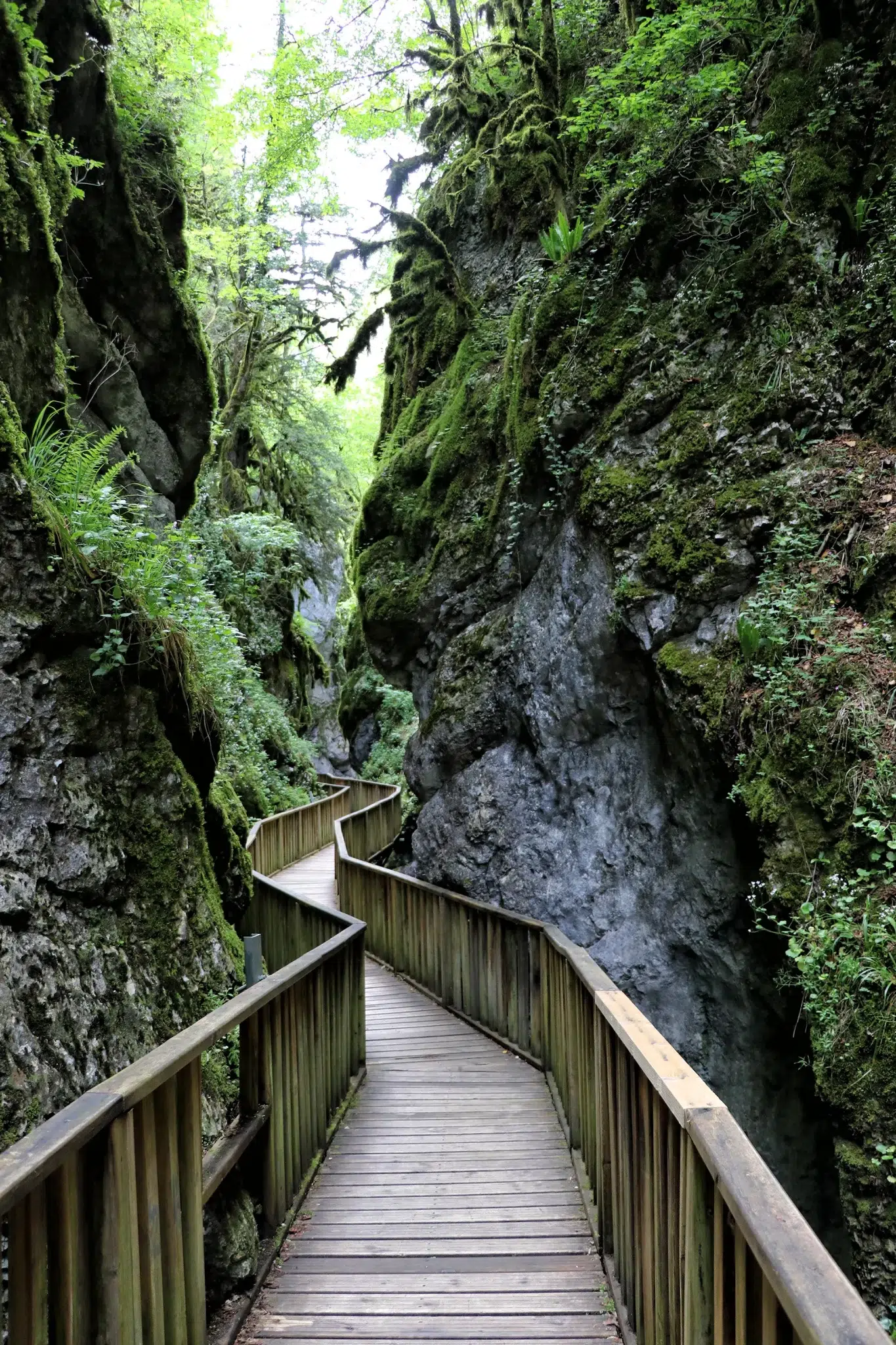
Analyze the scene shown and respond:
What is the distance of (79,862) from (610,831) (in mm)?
4791

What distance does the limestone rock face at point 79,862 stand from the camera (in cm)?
337

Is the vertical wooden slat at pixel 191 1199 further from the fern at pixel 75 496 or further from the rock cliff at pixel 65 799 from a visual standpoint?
the fern at pixel 75 496

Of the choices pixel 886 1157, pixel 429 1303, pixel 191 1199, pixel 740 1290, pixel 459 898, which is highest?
pixel 740 1290

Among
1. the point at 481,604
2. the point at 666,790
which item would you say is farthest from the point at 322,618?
the point at 666,790

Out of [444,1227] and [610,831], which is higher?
[610,831]

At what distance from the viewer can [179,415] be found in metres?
11.6

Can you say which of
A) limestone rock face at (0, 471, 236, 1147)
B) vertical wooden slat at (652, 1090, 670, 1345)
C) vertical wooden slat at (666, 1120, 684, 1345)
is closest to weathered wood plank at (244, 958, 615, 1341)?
vertical wooden slat at (652, 1090, 670, 1345)

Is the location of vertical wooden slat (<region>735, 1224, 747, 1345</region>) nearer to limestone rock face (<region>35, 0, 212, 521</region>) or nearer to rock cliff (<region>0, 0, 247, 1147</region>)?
rock cliff (<region>0, 0, 247, 1147</region>)

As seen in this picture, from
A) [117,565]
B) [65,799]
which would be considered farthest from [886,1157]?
[117,565]

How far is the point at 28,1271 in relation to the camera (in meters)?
1.75

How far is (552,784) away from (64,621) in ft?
16.7

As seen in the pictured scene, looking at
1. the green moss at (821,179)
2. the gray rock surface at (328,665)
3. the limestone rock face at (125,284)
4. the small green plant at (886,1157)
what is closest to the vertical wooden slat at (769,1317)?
the small green plant at (886,1157)

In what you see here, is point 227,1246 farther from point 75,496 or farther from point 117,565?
point 75,496

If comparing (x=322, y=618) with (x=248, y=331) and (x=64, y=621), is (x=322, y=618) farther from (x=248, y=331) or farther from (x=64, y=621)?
(x=64, y=621)
